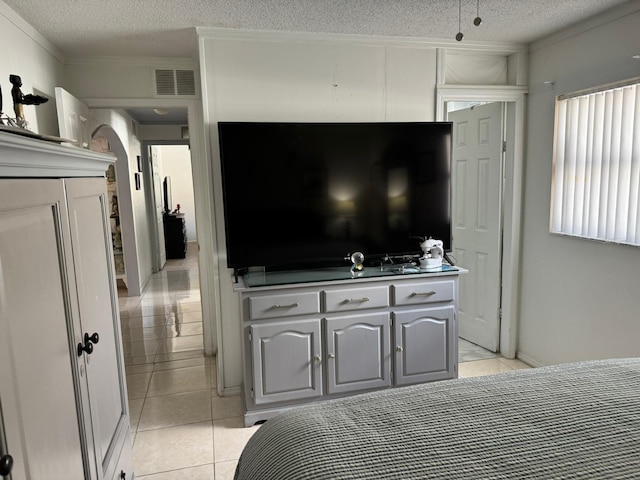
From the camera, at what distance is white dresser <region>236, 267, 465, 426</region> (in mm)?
2656

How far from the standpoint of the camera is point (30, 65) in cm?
268

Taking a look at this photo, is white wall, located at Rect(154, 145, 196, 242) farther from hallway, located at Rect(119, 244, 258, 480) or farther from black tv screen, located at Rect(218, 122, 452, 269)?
black tv screen, located at Rect(218, 122, 452, 269)

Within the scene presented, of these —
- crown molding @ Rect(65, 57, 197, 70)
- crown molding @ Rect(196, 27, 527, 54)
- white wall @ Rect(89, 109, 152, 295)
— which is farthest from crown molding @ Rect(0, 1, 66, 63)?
white wall @ Rect(89, 109, 152, 295)

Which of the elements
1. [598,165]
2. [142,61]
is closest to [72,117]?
[142,61]

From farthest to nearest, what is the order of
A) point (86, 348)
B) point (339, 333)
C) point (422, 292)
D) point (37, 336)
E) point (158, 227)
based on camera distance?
point (158, 227) < point (422, 292) < point (339, 333) < point (86, 348) < point (37, 336)

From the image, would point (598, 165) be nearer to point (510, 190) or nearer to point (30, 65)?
point (510, 190)

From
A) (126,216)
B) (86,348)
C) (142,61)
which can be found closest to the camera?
(86,348)

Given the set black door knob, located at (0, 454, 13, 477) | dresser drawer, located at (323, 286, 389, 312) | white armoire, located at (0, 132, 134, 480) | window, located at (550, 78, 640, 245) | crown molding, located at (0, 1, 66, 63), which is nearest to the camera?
black door knob, located at (0, 454, 13, 477)

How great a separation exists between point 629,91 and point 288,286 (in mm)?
2292

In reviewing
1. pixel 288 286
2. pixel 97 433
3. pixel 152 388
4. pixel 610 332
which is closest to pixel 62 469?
pixel 97 433

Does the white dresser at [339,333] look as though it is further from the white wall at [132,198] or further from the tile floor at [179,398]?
the white wall at [132,198]

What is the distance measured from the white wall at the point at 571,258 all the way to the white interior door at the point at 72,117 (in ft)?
10.2

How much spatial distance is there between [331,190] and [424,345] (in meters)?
1.20

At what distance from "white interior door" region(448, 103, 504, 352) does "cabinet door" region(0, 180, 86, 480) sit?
3123mm
